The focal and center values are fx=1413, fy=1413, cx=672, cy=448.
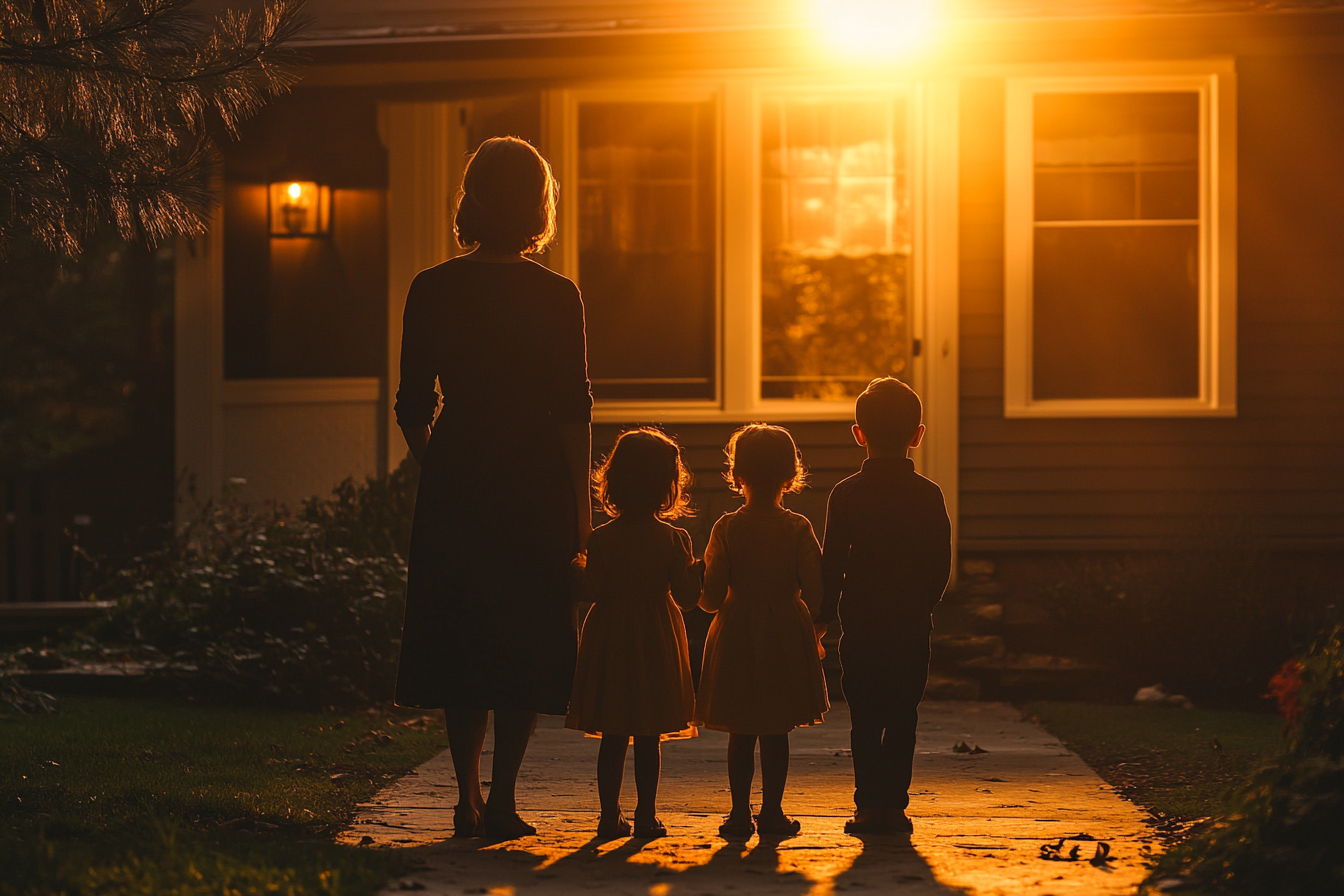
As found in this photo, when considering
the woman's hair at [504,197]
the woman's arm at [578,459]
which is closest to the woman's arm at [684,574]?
the woman's arm at [578,459]

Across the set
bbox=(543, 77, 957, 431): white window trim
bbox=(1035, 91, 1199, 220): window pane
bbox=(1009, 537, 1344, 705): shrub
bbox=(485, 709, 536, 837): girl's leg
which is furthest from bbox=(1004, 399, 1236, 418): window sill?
bbox=(485, 709, 536, 837): girl's leg

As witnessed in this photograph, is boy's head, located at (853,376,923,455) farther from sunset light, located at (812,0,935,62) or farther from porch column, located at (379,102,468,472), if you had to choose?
porch column, located at (379,102,468,472)

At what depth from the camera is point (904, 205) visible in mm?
9148

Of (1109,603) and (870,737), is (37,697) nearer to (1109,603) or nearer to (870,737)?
(870,737)

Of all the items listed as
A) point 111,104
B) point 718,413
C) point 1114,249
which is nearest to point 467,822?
point 111,104

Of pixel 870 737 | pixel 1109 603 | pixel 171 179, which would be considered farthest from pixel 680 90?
pixel 870 737

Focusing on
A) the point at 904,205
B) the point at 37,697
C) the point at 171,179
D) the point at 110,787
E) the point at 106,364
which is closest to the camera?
the point at 110,787

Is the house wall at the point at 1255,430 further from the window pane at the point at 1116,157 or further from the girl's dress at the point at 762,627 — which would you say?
the girl's dress at the point at 762,627

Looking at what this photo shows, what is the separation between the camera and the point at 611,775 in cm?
363

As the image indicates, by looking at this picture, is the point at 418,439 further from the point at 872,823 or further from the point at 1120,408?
the point at 1120,408

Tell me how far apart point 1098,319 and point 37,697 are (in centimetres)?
606

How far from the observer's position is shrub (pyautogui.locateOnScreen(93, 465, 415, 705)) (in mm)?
6336

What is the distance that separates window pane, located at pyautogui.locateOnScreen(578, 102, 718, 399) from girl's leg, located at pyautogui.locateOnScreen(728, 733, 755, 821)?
5119mm

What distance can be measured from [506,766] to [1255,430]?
236 inches
